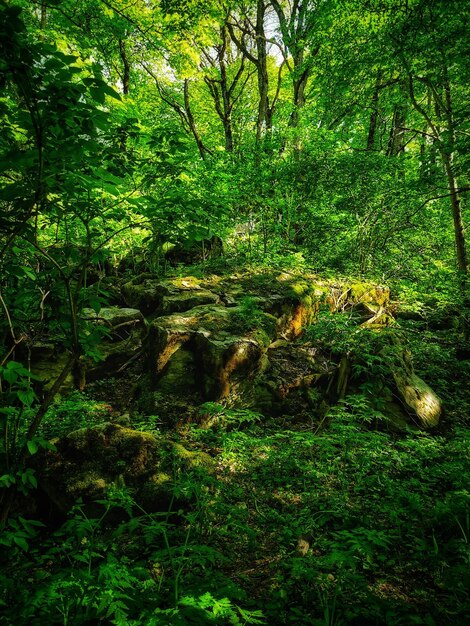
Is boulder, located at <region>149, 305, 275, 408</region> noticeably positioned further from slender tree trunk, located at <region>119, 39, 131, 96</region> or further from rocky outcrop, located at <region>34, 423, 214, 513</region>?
slender tree trunk, located at <region>119, 39, 131, 96</region>

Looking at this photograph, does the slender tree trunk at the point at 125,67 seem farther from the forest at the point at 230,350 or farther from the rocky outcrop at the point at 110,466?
the rocky outcrop at the point at 110,466

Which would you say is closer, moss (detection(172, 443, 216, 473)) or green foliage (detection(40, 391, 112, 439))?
moss (detection(172, 443, 216, 473))

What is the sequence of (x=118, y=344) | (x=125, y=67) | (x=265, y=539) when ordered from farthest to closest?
(x=125, y=67), (x=118, y=344), (x=265, y=539)

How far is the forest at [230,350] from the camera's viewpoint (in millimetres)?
2107

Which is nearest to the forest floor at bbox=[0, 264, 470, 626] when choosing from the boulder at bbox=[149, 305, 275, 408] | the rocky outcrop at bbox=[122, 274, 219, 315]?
the boulder at bbox=[149, 305, 275, 408]

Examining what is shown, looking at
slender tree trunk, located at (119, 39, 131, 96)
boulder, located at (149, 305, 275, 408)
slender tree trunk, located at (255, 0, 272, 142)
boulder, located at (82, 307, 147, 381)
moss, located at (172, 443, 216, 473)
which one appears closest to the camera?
moss, located at (172, 443, 216, 473)

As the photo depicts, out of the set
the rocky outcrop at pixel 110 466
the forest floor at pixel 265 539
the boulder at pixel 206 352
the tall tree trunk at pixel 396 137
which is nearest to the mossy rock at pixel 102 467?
the rocky outcrop at pixel 110 466

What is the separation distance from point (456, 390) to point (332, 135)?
7651 mm

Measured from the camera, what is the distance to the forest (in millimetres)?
2107

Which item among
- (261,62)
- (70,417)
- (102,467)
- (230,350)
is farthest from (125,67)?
(102,467)

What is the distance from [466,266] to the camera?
9.74m

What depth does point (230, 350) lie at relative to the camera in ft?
19.0

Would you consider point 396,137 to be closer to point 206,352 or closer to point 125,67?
point 125,67

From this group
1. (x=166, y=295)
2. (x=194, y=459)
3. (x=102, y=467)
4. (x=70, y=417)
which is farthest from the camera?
(x=166, y=295)
